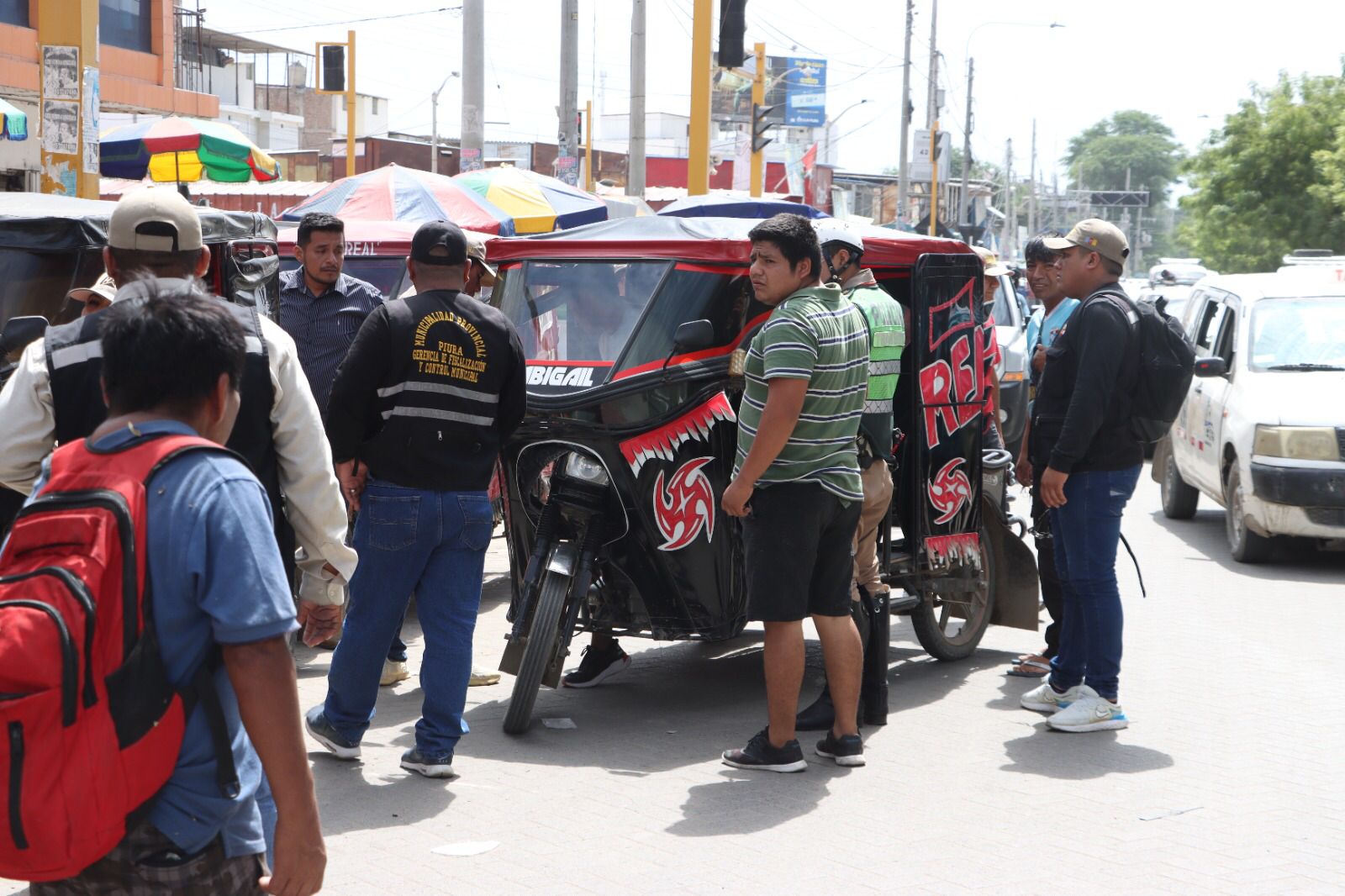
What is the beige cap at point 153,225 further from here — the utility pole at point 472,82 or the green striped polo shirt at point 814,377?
the utility pole at point 472,82

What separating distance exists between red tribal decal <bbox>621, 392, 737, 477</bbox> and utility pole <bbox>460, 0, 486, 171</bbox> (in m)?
11.2

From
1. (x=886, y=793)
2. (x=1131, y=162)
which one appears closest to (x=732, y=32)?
(x=886, y=793)

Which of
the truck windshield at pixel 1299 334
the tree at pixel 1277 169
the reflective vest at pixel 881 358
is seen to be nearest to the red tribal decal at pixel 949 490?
the reflective vest at pixel 881 358

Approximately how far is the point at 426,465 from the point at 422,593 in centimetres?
49

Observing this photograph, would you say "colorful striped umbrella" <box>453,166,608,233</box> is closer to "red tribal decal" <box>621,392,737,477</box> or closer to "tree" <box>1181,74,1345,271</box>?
"red tribal decal" <box>621,392,737,477</box>

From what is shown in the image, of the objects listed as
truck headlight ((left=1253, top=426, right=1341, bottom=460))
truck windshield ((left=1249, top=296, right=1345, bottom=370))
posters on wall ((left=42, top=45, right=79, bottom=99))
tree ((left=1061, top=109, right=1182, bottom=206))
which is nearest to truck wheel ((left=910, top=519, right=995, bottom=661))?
truck headlight ((left=1253, top=426, right=1341, bottom=460))

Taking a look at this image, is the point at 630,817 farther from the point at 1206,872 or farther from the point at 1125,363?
the point at 1125,363

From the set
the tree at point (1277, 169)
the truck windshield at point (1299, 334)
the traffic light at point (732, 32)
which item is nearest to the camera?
the truck windshield at point (1299, 334)

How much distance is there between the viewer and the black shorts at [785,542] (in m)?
5.55

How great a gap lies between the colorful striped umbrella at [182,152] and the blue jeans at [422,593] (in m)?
11.5

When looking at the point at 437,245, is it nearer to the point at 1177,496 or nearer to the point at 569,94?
the point at 1177,496

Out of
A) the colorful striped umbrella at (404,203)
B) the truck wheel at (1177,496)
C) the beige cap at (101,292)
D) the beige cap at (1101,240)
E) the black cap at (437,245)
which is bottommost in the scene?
the truck wheel at (1177,496)

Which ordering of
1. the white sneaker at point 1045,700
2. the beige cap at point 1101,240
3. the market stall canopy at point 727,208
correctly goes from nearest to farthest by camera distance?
the beige cap at point 1101,240 < the white sneaker at point 1045,700 < the market stall canopy at point 727,208

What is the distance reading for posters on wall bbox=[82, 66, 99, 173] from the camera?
29.1 ft
